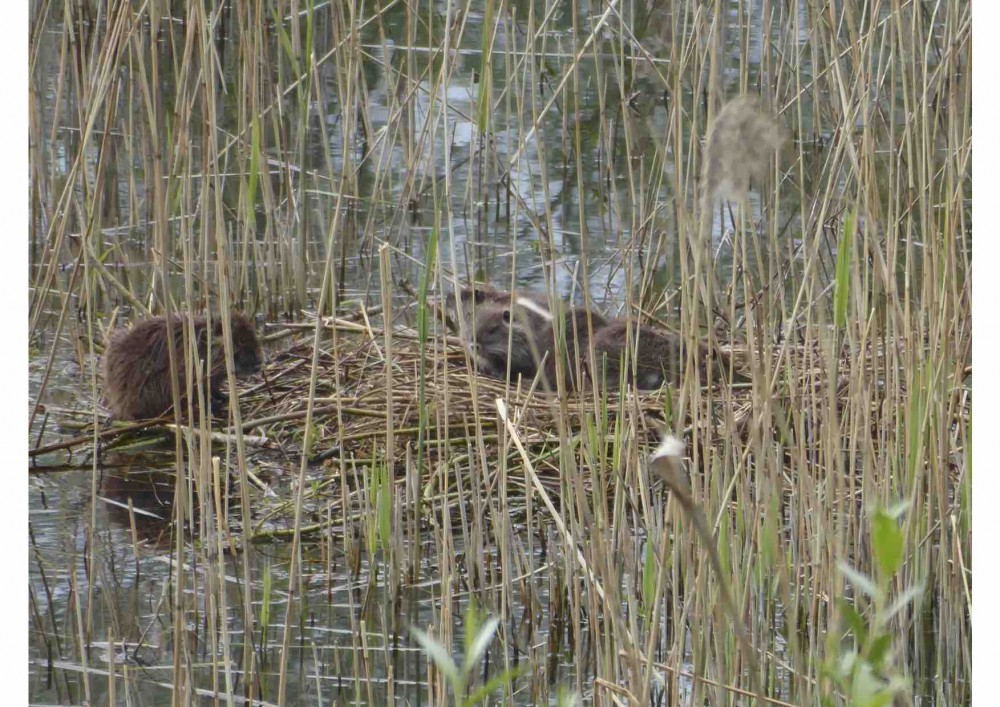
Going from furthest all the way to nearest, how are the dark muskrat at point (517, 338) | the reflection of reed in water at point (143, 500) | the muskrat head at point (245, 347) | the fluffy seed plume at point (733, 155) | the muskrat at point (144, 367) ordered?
the dark muskrat at point (517, 338) → the muskrat head at point (245, 347) → the muskrat at point (144, 367) → the reflection of reed in water at point (143, 500) → the fluffy seed plume at point (733, 155)

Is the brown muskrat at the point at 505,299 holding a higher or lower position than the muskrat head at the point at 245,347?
higher

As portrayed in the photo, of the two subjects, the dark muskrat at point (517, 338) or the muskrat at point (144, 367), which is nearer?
the muskrat at point (144, 367)

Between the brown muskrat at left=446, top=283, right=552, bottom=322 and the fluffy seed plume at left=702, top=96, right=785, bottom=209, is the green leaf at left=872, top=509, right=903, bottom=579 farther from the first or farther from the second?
the brown muskrat at left=446, top=283, right=552, bottom=322

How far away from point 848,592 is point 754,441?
97 cm

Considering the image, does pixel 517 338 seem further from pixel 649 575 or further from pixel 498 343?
pixel 649 575

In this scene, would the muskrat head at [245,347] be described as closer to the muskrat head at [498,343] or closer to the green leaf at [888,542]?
the muskrat head at [498,343]

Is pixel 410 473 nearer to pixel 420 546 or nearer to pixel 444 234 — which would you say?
pixel 420 546

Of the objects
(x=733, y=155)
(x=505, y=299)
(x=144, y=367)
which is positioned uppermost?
(x=733, y=155)

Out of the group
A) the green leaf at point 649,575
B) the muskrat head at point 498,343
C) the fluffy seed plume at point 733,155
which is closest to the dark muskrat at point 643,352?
the muskrat head at point 498,343

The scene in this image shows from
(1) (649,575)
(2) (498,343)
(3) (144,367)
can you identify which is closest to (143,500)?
(3) (144,367)

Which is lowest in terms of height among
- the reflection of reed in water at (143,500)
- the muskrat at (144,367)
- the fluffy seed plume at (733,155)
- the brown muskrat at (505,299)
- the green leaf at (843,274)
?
the reflection of reed in water at (143,500)

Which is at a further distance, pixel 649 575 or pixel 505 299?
pixel 505 299

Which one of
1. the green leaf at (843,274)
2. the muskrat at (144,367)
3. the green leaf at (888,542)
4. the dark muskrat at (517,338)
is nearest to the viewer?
the green leaf at (888,542)

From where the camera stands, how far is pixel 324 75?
6055mm
